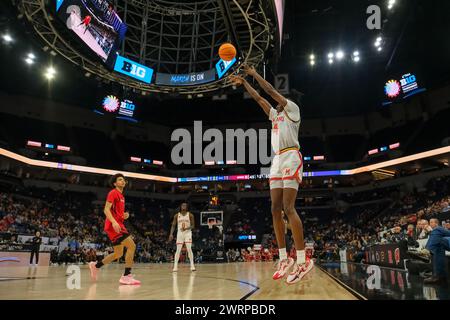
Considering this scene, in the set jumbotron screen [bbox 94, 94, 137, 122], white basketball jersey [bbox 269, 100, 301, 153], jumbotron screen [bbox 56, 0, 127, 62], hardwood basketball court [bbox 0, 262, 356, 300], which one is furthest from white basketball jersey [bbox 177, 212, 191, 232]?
jumbotron screen [bbox 94, 94, 137, 122]

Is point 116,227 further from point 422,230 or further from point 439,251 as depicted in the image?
point 422,230

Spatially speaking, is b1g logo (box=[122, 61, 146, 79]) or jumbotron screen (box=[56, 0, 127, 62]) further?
b1g logo (box=[122, 61, 146, 79])

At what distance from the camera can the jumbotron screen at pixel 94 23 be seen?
1355 cm

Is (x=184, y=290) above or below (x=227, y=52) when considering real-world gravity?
below

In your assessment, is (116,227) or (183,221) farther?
(183,221)

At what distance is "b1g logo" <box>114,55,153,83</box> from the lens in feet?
57.5

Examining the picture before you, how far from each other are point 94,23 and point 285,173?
13777 millimetres

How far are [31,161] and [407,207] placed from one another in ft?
106

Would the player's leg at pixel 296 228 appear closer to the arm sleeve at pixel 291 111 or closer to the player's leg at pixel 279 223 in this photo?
the player's leg at pixel 279 223

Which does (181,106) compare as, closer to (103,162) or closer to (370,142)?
(103,162)

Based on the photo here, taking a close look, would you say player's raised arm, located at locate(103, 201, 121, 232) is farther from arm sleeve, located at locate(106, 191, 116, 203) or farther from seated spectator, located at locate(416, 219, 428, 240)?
seated spectator, located at locate(416, 219, 428, 240)

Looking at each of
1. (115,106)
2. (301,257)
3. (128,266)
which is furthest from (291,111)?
(115,106)

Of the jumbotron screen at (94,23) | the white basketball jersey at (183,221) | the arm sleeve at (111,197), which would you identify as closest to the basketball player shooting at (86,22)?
the jumbotron screen at (94,23)

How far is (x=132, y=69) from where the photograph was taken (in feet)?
59.3
